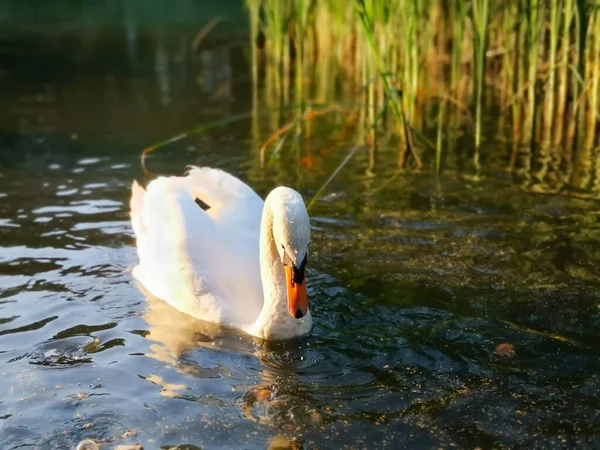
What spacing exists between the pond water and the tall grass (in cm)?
75

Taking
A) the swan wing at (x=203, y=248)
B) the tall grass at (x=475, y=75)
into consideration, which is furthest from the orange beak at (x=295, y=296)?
the tall grass at (x=475, y=75)

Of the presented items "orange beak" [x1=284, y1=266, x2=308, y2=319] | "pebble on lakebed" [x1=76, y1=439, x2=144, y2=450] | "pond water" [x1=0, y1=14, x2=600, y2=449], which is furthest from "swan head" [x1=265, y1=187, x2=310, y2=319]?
"pebble on lakebed" [x1=76, y1=439, x2=144, y2=450]

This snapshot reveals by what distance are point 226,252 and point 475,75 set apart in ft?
13.7

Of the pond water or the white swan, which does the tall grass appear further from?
the white swan

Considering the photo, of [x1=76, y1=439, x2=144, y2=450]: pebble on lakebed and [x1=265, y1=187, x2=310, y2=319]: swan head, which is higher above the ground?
[x1=265, y1=187, x2=310, y2=319]: swan head

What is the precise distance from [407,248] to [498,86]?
252 inches

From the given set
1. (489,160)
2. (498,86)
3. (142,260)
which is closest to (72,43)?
(498,86)

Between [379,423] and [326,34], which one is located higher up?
[326,34]

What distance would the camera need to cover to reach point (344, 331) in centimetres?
486

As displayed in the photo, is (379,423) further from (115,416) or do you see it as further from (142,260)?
(142,260)

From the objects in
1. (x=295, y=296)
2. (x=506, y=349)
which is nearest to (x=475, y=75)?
(x=506, y=349)

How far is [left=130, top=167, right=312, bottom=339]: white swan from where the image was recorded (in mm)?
4414

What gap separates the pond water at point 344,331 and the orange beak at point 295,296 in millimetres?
293

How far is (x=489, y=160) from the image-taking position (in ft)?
27.8
